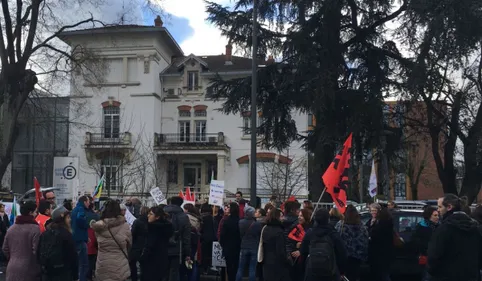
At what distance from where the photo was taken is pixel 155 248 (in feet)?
27.2

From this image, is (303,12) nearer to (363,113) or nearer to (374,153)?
(363,113)

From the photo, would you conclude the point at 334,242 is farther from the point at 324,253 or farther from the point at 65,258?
the point at 65,258

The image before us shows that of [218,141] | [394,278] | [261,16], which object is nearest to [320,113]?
[261,16]

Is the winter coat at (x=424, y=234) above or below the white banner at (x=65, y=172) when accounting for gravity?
below

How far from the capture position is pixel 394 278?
1156 cm

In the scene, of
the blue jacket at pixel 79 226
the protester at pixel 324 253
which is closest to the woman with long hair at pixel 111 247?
→ the blue jacket at pixel 79 226

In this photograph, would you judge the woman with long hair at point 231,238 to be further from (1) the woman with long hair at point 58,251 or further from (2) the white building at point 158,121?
(2) the white building at point 158,121

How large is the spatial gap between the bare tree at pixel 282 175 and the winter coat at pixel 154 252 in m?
25.5

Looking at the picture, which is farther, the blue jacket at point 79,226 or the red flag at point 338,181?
the blue jacket at point 79,226

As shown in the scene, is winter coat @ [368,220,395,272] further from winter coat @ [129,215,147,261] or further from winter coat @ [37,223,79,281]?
winter coat @ [37,223,79,281]

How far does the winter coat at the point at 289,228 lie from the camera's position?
8.48 m

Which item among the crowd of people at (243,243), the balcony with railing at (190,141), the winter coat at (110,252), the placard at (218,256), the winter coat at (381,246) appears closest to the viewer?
the crowd of people at (243,243)

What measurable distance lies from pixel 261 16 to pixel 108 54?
25.8 metres

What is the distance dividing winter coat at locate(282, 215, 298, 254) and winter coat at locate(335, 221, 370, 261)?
2.76 ft
